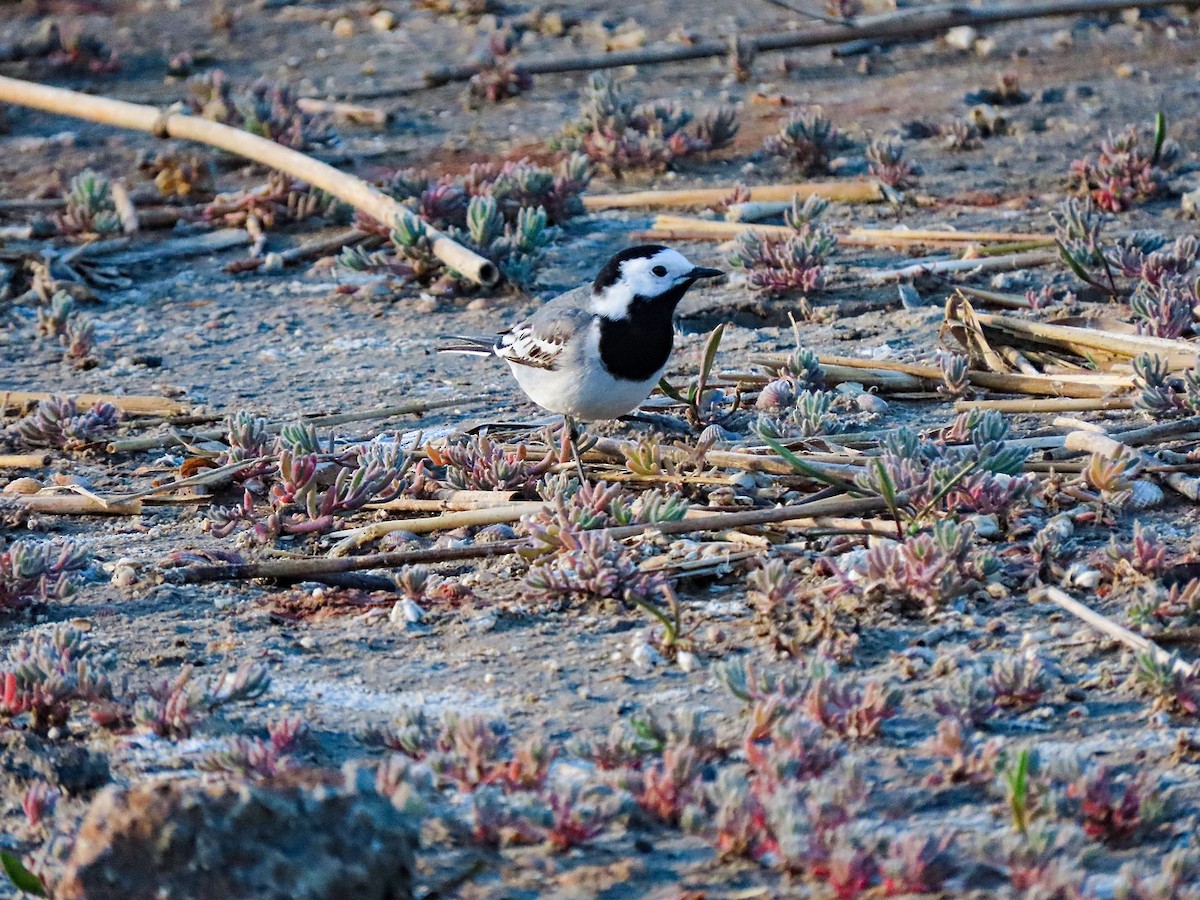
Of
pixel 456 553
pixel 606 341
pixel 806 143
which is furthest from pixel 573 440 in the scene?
pixel 806 143

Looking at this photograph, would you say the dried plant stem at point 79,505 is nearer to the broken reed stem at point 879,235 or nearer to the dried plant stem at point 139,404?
the dried plant stem at point 139,404

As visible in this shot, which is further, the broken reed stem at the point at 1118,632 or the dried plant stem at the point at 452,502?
the dried plant stem at the point at 452,502

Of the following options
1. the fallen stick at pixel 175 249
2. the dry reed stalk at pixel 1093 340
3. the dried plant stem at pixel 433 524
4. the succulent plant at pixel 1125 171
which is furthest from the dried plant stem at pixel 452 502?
the succulent plant at pixel 1125 171

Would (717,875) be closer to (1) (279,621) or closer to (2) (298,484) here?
(1) (279,621)

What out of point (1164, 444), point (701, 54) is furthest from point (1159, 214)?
point (701, 54)

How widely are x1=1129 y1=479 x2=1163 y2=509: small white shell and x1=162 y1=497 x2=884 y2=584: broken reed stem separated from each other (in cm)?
84

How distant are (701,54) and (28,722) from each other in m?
8.46

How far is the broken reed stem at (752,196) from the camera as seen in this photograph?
9.15 metres

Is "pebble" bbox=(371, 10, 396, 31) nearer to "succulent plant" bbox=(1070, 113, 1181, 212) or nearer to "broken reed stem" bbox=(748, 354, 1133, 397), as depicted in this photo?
"succulent plant" bbox=(1070, 113, 1181, 212)

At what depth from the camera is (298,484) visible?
5.64 metres

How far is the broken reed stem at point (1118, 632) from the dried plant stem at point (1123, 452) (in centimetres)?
84

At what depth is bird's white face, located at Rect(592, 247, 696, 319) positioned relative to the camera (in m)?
6.15

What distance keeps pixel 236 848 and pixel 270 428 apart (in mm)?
3538

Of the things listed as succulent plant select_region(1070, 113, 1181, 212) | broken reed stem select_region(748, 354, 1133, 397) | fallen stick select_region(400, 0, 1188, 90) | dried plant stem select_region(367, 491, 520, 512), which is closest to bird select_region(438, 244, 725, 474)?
dried plant stem select_region(367, 491, 520, 512)
